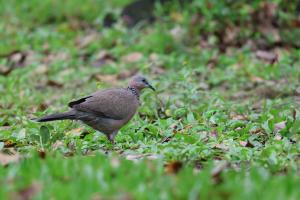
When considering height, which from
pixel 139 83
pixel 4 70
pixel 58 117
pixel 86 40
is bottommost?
pixel 58 117

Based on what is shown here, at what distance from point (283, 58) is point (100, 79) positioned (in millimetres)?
2576

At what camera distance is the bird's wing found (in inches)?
272

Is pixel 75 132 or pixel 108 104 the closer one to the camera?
pixel 108 104

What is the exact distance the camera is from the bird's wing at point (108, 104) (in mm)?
6906

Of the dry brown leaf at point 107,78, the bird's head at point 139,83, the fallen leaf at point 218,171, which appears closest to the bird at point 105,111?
the bird's head at point 139,83

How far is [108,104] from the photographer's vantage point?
7.05 m

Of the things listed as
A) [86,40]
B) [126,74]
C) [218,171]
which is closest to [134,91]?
[218,171]

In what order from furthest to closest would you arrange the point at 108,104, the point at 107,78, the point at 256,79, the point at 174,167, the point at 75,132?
1. the point at 107,78
2. the point at 256,79
3. the point at 75,132
4. the point at 108,104
5. the point at 174,167

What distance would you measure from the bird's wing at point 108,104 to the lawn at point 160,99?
9.7 inches

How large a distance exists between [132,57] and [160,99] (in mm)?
3152

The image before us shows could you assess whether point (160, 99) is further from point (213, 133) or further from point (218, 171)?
point (218, 171)

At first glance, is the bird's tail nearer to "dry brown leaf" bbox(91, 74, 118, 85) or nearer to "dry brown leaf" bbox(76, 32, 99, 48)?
"dry brown leaf" bbox(91, 74, 118, 85)

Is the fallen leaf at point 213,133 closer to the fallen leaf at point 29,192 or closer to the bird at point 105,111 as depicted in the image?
the bird at point 105,111

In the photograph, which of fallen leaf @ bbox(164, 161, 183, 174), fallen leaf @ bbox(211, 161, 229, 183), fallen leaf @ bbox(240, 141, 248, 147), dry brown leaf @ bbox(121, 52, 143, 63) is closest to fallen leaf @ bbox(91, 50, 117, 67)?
dry brown leaf @ bbox(121, 52, 143, 63)
